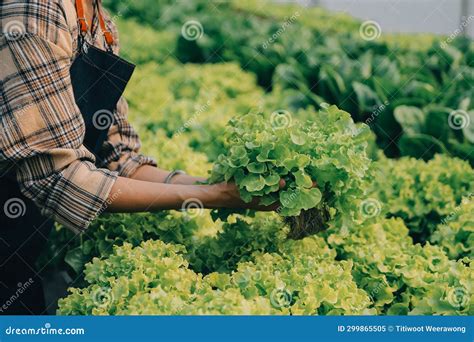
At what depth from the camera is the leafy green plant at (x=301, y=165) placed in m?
3.16

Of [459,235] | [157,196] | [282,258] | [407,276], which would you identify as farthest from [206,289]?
[459,235]

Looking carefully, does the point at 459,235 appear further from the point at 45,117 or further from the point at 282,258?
the point at 45,117

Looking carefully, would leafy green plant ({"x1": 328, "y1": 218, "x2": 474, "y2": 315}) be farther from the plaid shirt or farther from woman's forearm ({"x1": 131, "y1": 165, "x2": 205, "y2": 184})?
the plaid shirt

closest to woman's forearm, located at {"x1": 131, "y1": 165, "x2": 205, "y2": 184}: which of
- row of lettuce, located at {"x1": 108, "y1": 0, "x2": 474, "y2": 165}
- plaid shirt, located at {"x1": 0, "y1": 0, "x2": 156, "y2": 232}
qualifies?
plaid shirt, located at {"x1": 0, "y1": 0, "x2": 156, "y2": 232}

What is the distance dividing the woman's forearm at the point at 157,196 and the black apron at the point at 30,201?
49 cm

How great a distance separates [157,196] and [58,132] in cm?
58

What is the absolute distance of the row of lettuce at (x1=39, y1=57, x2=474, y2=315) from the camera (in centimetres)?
316

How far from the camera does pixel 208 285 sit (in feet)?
10.6

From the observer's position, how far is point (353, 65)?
7344 millimetres

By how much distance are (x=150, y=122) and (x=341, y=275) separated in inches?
141

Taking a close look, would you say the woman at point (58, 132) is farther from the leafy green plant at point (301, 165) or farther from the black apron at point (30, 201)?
the leafy green plant at point (301, 165)

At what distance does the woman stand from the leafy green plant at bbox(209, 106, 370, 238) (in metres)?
0.17

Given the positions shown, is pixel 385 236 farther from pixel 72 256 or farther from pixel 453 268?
pixel 72 256

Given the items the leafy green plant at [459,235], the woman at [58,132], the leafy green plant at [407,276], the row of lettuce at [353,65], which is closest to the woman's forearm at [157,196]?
the woman at [58,132]
